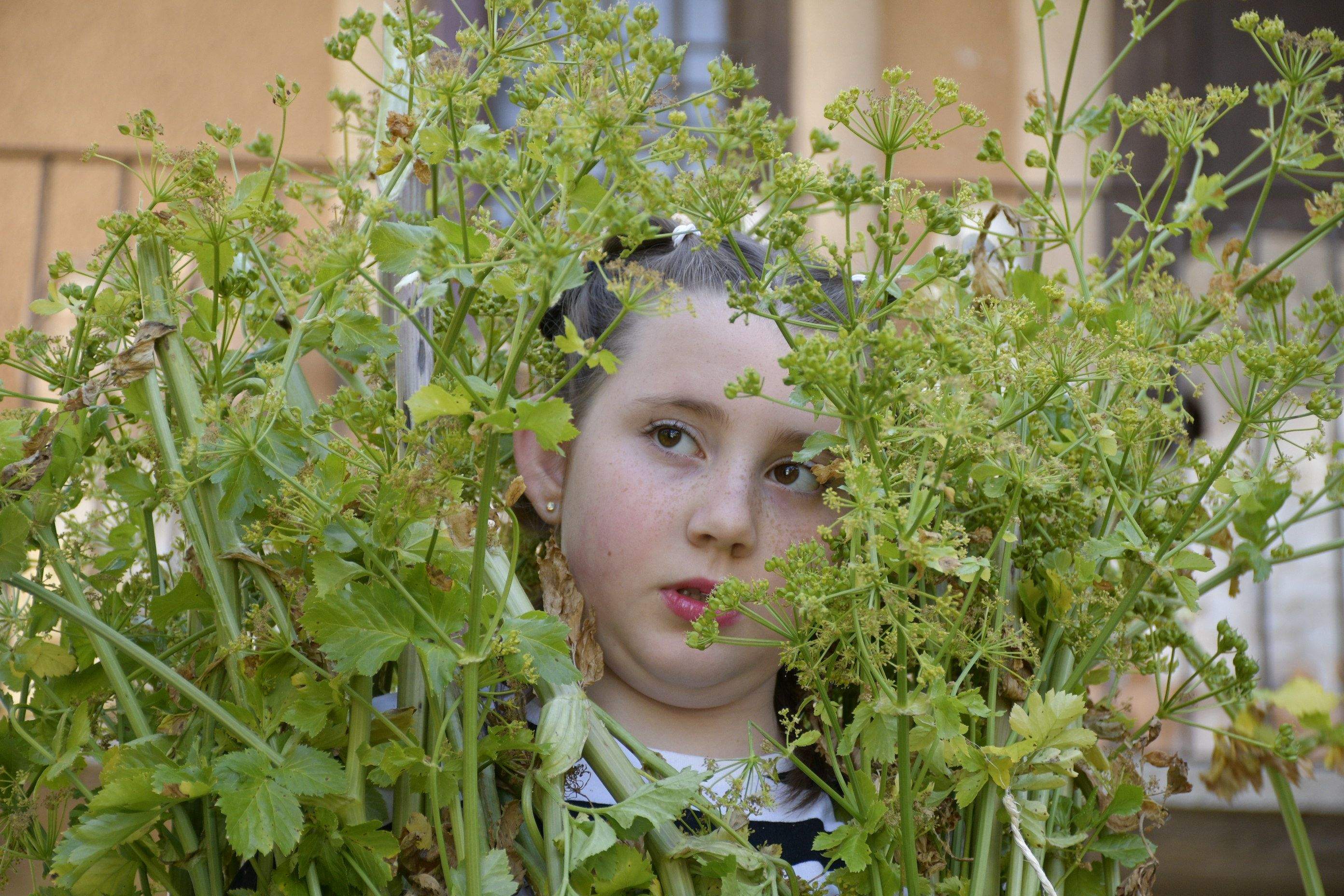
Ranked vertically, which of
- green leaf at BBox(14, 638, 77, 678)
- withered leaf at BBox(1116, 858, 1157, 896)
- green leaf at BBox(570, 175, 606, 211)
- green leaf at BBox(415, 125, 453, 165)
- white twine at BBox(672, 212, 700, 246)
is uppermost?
white twine at BBox(672, 212, 700, 246)

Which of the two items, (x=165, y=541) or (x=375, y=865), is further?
(x=165, y=541)

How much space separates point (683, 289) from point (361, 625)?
1.29 feet

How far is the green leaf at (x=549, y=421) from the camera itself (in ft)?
1.79

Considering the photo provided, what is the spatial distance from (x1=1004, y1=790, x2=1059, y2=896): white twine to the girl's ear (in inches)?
16.3

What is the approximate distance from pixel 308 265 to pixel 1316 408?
62 centimetres

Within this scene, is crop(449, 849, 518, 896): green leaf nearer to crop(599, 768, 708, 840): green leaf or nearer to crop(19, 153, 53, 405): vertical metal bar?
crop(599, 768, 708, 840): green leaf

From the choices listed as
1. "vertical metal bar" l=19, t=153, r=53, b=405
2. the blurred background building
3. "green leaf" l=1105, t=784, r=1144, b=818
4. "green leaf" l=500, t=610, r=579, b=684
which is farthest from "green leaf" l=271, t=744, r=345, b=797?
"vertical metal bar" l=19, t=153, r=53, b=405

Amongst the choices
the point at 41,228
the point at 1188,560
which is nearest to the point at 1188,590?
the point at 1188,560

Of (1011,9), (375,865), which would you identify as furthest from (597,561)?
(1011,9)

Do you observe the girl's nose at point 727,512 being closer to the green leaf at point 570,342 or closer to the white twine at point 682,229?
the white twine at point 682,229

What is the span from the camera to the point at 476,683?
1.93ft

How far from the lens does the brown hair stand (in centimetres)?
92

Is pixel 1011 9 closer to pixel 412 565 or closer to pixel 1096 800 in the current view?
pixel 1096 800

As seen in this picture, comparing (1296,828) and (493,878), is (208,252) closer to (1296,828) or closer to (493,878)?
(493,878)
